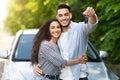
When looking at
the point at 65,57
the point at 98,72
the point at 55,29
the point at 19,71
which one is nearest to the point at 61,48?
the point at 65,57

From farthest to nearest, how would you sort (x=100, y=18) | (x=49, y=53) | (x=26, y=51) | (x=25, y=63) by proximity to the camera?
(x=100, y=18) → (x=26, y=51) → (x=25, y=63) → (x=49, y=53)

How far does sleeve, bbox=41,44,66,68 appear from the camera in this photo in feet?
13.7

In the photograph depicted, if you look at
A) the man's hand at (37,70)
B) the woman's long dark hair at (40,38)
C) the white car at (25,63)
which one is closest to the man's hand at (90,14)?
the woman's long dark hair at (40,38)

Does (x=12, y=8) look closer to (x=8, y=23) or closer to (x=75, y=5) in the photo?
(x=8, y=23)

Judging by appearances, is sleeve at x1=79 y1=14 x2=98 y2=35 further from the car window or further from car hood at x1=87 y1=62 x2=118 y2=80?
the car window

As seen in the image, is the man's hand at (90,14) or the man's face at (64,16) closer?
the man's hand at (90,14)

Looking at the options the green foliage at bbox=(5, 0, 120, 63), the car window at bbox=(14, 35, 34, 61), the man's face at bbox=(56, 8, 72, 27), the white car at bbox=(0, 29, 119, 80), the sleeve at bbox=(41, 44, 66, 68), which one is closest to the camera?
the sleeve at bbox=(41, 44, 66, 68)

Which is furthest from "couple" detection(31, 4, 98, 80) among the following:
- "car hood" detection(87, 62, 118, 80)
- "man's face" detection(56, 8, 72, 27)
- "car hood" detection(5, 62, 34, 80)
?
A: "car hood" detection(87, 62, 118, 80)

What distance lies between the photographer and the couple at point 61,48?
167 inches

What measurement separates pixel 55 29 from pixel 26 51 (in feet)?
8.84

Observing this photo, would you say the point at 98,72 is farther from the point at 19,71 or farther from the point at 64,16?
the point at 64,16

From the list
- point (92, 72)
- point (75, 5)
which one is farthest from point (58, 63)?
point (75, 5)

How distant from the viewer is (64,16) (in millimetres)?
4320

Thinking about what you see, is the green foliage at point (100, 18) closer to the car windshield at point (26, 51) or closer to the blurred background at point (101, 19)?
A: the blurred background at point (101, 19)
